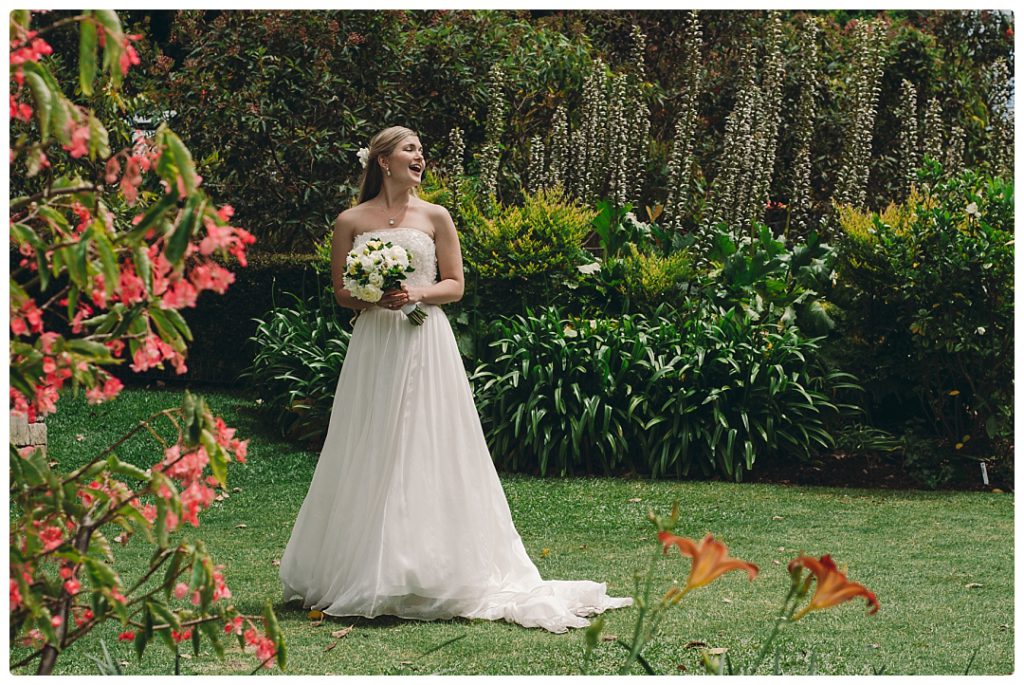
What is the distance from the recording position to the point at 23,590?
214 cm

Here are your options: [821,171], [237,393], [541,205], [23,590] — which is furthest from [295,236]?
[23,590]

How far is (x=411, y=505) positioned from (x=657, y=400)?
3717 millimetres

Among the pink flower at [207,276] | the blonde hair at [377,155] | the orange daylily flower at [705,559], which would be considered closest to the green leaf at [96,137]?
the pink flower at [207,276]

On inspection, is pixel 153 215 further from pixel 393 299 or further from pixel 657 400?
pixel 657 400

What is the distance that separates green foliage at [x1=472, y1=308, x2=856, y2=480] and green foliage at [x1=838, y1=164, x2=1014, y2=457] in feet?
1.40

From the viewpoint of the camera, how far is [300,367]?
361 inches

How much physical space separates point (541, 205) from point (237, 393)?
142 inches

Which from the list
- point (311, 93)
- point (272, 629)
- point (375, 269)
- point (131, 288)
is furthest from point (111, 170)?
point (311, 93)

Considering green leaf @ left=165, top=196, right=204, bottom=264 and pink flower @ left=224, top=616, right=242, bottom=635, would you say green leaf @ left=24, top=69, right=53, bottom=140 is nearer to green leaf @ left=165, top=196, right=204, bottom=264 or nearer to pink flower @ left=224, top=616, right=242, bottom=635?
green leaf @ left=165, top=196, right=204, bottom=264

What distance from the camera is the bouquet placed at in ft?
14.8

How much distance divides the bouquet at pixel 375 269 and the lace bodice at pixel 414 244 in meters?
0.09

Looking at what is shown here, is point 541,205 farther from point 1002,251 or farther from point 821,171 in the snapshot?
point 821,171

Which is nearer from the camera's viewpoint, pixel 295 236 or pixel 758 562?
pixel 758 562

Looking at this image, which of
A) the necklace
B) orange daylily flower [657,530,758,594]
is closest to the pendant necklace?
the necklace
